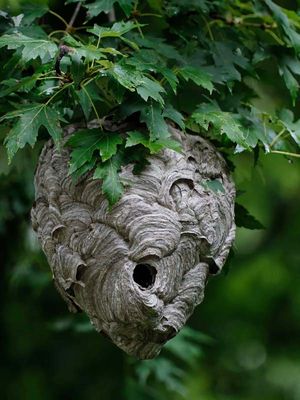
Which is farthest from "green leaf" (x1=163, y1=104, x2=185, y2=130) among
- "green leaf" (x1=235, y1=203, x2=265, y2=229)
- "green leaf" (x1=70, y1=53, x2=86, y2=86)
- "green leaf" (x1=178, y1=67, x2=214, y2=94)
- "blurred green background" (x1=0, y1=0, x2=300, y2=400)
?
"blurred green background" (x1=0, y1=0, x2=300, y2=400)

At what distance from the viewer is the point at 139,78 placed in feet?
9.90

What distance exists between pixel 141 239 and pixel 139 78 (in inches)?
19.7

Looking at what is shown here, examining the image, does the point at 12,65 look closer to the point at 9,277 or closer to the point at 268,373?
the point at 9,277

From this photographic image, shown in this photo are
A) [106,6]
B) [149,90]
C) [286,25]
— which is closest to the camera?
[149,90]

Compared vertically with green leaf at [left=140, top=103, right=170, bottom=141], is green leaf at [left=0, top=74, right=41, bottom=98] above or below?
above

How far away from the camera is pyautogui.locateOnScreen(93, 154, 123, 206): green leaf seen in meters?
3.06

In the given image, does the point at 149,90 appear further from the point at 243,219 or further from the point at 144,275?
the point at 243,219

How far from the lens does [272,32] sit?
391 cm

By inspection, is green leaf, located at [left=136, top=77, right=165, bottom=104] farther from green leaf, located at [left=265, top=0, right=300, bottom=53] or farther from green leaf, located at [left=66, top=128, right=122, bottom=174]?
green leaf, located at [left=265, top=0, right=300, bottom=53]

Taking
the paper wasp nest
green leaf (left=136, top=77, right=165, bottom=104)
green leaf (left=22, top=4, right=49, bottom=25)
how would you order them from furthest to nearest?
green leaf (left=22, top=4, right=49, bottom=25), the paper wasp nest, green leaf (left=136, top=77, right=165, bottom=104)

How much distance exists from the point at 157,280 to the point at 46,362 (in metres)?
3.61

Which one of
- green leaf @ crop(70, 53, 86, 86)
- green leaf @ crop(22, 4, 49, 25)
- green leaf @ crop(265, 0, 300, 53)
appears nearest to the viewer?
green leaf @ crop(70, 53, 86, 86)

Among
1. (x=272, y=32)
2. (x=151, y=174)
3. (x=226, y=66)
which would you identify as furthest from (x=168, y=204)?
(x=272, y=32)

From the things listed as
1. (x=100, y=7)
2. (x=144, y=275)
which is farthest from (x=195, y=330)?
(x=100, y=7)
